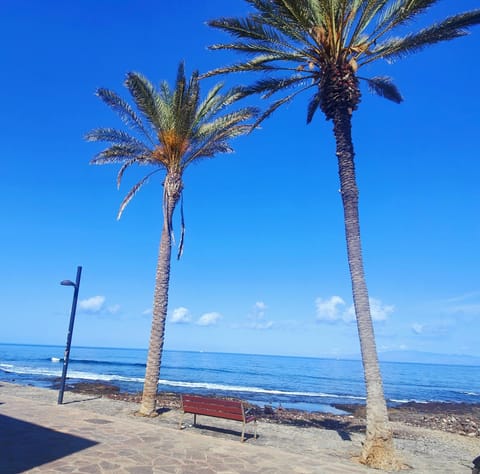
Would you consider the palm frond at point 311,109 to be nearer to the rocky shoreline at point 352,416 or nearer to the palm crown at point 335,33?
the palm crown at point 335,33

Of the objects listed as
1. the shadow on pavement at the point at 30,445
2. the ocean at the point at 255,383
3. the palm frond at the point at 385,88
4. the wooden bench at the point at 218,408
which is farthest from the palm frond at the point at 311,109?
the ocean at the point at 255,383

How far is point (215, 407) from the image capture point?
935 cm

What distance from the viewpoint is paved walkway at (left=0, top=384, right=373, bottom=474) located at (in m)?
6.07

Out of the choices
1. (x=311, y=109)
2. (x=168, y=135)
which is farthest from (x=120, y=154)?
(x=311, y=109)

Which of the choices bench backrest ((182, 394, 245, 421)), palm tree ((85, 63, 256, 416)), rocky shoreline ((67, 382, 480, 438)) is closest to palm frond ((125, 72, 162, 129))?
palm tree ((85, 63, 256, 416))

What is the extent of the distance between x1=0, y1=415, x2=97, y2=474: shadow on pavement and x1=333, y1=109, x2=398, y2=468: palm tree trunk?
564 centimetres

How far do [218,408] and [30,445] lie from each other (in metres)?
4.09

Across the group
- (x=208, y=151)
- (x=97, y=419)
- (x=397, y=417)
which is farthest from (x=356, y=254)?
(x=397, y=417)

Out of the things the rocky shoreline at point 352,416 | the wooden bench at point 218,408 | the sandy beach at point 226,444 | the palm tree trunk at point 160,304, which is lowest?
the rocky shoreline at point 352,416

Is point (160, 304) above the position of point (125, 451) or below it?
above

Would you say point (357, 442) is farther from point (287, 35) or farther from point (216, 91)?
point (216, 91)

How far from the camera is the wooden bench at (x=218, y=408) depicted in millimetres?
8914

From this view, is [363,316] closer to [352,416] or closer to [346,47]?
[346,47]

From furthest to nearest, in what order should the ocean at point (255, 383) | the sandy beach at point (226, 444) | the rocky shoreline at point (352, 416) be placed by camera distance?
the ocean at point (255, 383) → the rocky shoreline at point (352, 416) → the sandy beach at point (226, 444)
